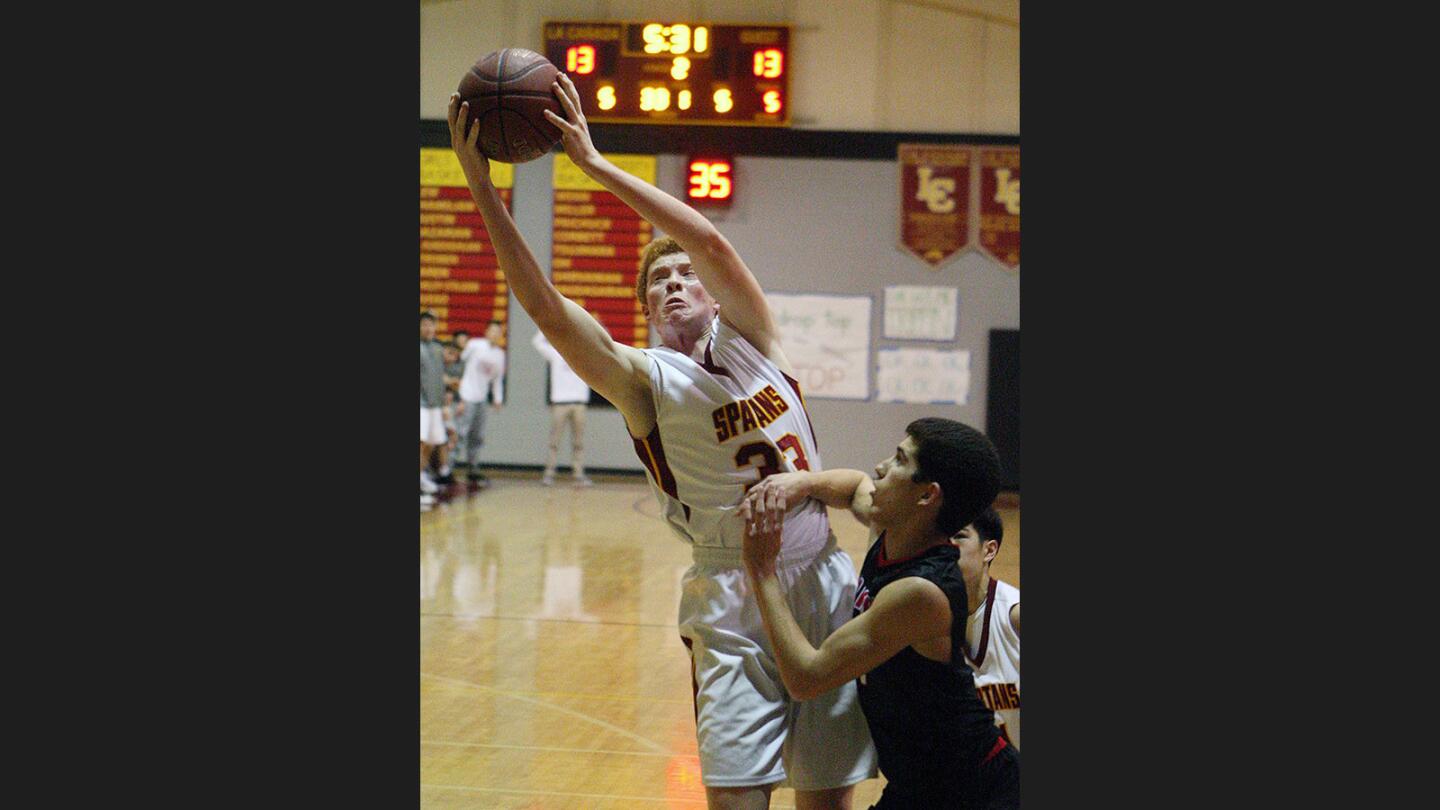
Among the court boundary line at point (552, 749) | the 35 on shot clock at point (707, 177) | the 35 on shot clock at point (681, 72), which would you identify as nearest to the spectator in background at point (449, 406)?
the 35 on shot clock at point (707, 177)

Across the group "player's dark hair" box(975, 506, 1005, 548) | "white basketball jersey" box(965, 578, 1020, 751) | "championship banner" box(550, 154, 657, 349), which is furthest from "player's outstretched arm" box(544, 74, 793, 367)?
"championship banner" box(550, 154, 657, 349)

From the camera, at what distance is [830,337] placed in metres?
13.0

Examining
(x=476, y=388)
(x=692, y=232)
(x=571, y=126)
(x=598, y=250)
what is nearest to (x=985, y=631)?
(x=692, y=232)

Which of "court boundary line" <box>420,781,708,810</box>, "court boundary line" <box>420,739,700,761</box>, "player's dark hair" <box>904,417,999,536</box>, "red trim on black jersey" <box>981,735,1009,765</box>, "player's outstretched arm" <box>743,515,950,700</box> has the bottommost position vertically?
"court boundary line" <box>420,739,700,761</box>

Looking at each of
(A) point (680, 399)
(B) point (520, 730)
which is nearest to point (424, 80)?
(B) point (520, 730)

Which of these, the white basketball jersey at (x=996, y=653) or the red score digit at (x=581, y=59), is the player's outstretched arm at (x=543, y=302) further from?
the red score digit at (x=581, y=59)

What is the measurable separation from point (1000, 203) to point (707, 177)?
287 centimetres

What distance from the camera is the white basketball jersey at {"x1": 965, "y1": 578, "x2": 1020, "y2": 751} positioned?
3.45 meters

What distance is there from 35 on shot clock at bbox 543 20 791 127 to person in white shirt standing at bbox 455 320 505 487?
2706mm

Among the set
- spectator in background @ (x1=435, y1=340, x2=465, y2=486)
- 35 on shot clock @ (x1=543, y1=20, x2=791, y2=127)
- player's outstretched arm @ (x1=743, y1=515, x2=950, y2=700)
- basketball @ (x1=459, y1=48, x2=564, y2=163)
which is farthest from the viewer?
spectator in background @ (x1=435, y1=340, x2=465, y2=486)

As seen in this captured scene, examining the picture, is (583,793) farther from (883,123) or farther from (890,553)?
(883,123)

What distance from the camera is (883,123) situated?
1273 centimetres

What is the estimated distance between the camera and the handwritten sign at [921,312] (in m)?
12.9

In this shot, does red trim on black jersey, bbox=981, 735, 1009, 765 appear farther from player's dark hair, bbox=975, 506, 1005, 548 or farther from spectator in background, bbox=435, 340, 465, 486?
spectator in background, bbox=435, 340, 465, 486
